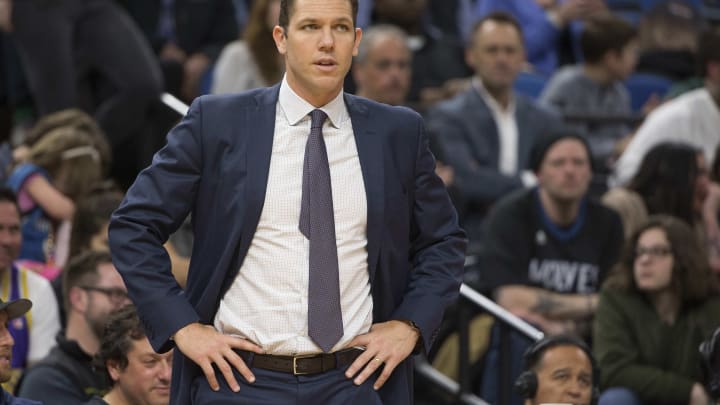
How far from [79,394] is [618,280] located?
2491 millimetres

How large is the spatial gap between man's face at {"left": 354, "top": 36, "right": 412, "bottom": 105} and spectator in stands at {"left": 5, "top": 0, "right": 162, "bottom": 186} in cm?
116

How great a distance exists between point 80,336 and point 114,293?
215mm

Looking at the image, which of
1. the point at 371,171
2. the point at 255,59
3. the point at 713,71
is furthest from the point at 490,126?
the point at 371,171

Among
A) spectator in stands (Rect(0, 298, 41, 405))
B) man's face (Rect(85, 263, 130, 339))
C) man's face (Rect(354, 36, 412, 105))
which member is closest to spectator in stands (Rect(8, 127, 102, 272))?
man's face (Rect(85, 263, 130, 339))

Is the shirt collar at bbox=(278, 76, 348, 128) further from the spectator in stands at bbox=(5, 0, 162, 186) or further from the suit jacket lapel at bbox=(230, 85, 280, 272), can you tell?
the spectator in stands at bbox=(5, 0, 162, 186)

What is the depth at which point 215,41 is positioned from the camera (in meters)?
10.2

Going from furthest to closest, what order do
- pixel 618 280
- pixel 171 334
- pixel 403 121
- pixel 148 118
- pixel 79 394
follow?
1. pixel 148 118
2. pixel 618 280
3. pixel 79 394
4. pixel 403 121
5. pixel 171 334

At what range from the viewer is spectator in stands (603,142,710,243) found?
24.6ft

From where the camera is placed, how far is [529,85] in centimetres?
983

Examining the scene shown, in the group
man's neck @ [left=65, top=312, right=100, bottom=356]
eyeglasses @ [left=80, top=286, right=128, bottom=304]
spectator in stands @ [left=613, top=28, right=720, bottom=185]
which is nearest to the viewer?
man's neck @ [left=65, top=312, right=100, bottom=356]

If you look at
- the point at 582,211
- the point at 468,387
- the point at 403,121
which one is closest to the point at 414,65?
the point at 582,211

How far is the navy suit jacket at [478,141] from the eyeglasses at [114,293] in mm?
2491

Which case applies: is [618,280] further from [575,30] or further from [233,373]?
[575,30]

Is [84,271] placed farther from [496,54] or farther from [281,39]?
[496,54]
